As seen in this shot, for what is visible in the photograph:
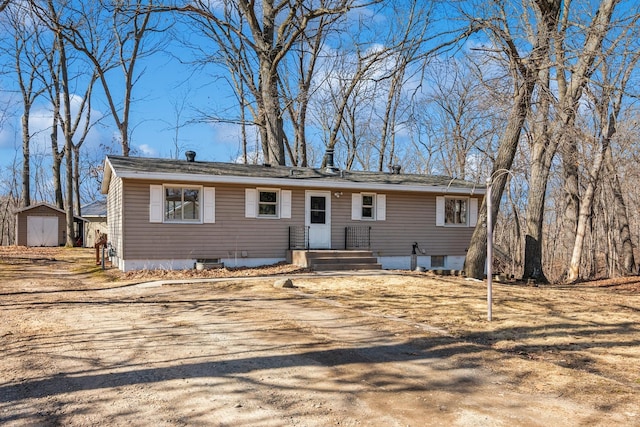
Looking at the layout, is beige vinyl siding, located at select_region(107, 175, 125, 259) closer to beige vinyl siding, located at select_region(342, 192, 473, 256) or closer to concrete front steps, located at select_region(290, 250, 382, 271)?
concrete front steps, located at select_region(290, 250, 382, 271)

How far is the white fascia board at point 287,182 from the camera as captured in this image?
12570mm

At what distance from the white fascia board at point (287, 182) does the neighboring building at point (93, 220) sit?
57.0 ft

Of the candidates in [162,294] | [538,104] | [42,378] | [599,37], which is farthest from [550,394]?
[538,104]

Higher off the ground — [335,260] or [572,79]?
[572,79]

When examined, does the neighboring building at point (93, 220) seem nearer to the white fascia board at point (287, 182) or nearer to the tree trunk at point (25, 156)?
the tree trunk at point (25, 156)

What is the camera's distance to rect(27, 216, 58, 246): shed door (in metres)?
26.0

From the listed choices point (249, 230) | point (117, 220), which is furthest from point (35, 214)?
point (249, 230)

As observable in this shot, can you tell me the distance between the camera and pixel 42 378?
13.2ft

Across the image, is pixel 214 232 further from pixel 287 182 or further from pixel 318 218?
pixel 318 218

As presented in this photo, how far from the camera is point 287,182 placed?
46.5ft

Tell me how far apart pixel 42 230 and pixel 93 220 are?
475cm

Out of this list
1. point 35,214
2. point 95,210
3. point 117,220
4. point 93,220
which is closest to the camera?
point 117,220

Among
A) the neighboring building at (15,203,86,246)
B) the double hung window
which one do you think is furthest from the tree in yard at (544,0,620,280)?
the neighboring building at (15,203,86,246)

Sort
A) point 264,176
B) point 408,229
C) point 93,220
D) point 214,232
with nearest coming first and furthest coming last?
point 214,232
point 264,176
point 408,229
point 93,220
